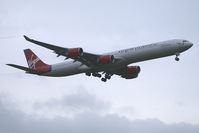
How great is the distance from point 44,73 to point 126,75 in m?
12.6

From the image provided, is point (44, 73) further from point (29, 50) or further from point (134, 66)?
point (134, 66)

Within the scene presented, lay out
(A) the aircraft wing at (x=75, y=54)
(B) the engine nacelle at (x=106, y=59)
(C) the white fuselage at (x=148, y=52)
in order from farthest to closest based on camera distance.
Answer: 1. (B) the engine nacelle at (x=106, y=59)
2. (C) the white fuselage at (x=148, y=52)
3. (A) the aircraft wing at (x=75, y=54)

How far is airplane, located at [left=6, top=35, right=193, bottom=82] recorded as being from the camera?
51.6m

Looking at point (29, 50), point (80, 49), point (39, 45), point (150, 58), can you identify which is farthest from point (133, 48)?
point (29, 50)

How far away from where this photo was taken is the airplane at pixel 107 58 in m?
51.6

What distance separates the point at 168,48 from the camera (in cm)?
5147

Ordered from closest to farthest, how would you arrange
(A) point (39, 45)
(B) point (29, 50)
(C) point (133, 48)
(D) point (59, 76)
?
(A) point (39, 45) → (C) point (133, 48) → (D) point (59, 76) → (B) point (29, 50)

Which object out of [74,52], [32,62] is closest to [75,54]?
[74,52]

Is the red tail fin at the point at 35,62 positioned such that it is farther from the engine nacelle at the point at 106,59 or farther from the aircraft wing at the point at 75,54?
the engine nacelle at the point at 106,59

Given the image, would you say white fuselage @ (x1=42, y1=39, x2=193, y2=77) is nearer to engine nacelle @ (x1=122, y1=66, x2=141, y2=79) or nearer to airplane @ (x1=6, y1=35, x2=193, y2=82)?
airplane @ (x1=6, y1=35, x2=193, y2=82)

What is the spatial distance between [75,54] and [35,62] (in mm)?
14315

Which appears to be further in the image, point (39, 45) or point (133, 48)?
point (133, 48)

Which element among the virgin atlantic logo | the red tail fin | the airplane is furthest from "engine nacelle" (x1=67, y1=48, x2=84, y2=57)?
the virgin atlantic logo

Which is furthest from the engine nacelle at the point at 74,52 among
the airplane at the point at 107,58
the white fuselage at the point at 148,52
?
the white fuselage at the point at 148,52
